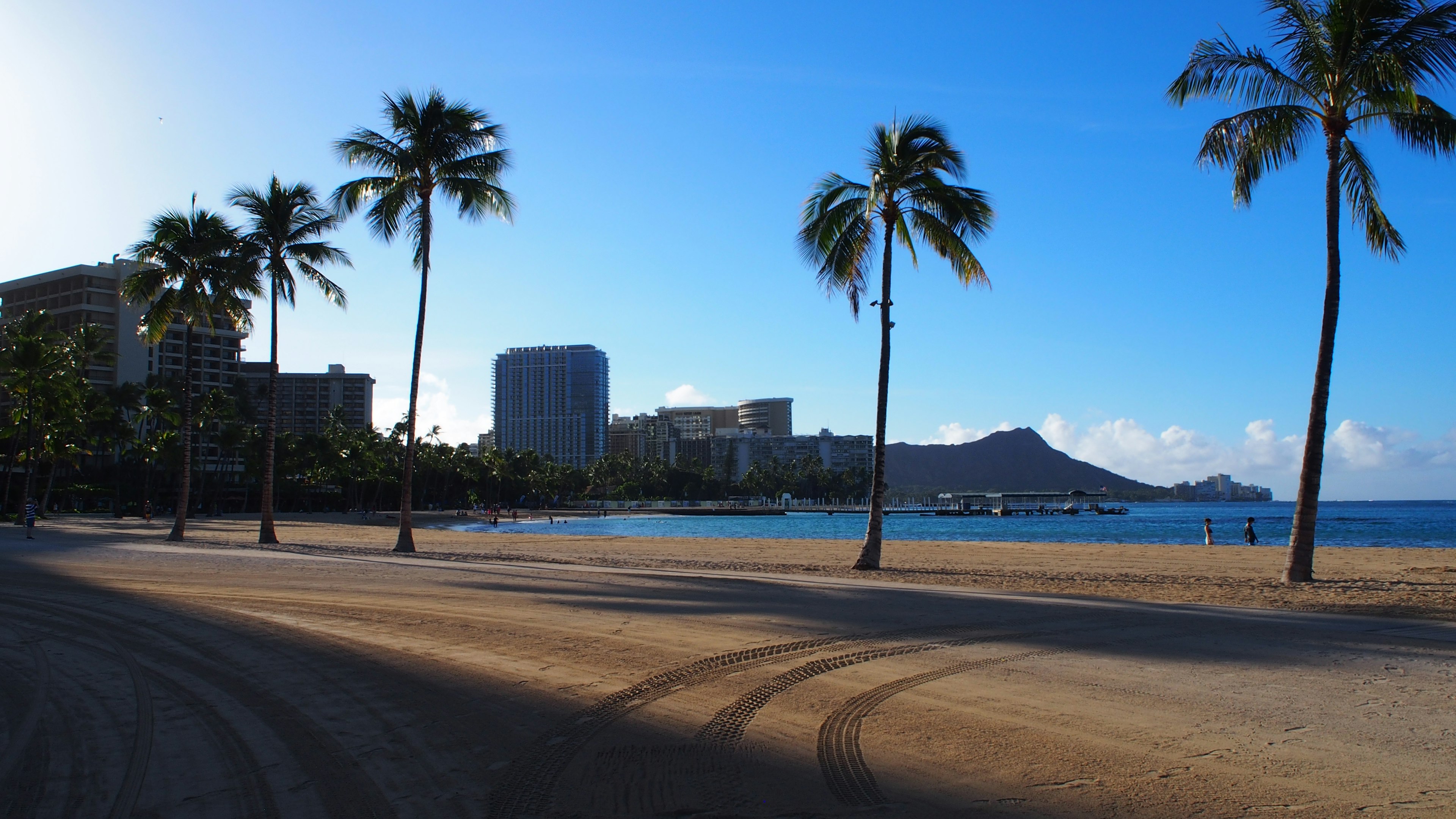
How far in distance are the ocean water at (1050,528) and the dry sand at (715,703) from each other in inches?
1253

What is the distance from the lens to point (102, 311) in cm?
9306

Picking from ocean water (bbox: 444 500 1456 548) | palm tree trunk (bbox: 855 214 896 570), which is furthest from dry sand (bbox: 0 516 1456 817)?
ocean water (bbox: 444 500 1456 548)

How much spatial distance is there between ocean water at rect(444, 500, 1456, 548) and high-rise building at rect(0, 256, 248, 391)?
40.2 meters

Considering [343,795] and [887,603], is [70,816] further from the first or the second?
[887,603]

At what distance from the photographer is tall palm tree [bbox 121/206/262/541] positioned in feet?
93.8

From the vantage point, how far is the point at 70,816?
14.2 ft

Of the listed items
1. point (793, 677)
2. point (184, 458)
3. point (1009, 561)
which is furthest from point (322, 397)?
point (793, 677)

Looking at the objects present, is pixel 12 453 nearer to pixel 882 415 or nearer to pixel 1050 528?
pixel 882 415

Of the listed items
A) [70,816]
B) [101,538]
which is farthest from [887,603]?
[101,538]

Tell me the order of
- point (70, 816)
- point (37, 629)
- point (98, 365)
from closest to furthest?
point (70, 816)
point (37, 629)
point (98, 365)

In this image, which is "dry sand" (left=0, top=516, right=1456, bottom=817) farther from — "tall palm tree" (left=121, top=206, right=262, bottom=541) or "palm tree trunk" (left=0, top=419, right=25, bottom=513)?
"palm tree trunk" (left=0, top=419, right=25, bottom=513)

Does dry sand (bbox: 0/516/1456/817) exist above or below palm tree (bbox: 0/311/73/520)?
below

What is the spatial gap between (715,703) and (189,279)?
98.0 ft

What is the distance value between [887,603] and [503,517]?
104201 mm
